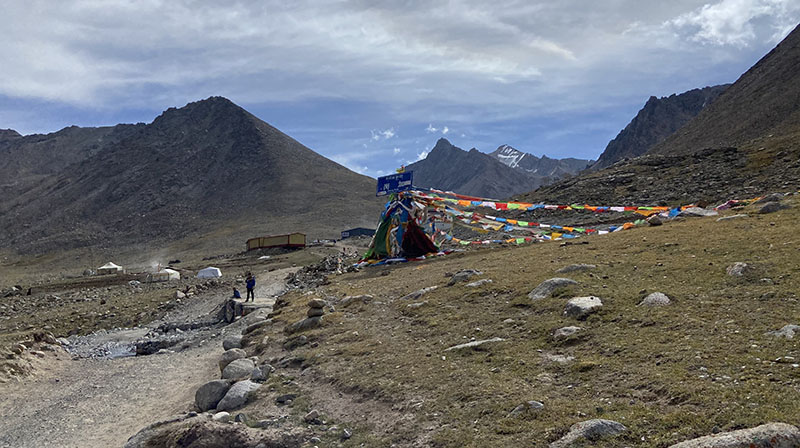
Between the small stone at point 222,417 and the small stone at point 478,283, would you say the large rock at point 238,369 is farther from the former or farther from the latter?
the small stone at point 478,283

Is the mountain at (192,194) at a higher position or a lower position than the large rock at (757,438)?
higher

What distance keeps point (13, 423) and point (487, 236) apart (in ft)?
103

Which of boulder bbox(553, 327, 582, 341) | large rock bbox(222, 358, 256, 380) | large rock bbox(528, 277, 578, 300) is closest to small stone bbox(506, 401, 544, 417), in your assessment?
boulder bbox(553, 327, 582, 341)

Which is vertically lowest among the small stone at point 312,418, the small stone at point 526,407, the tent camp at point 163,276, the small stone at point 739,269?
the tent camp at point 163,276

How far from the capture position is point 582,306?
37.0 ft

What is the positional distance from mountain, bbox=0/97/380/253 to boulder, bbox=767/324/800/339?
9406 centimetres

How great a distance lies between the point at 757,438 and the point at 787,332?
3.32 metres

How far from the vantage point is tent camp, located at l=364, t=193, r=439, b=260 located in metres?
31.4

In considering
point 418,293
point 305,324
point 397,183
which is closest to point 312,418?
point 305,324

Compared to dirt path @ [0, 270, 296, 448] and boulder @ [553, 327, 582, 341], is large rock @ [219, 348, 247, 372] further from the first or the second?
boulder @ [553, 327, 582, 341]

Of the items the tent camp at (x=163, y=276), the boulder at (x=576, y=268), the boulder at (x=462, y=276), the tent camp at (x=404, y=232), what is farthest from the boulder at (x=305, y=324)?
the tent camp at (x=163, y=276)

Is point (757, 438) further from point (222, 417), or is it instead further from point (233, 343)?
point (233, 343)

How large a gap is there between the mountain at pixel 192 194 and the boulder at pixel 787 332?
9406 cm

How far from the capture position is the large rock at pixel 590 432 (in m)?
6.45
